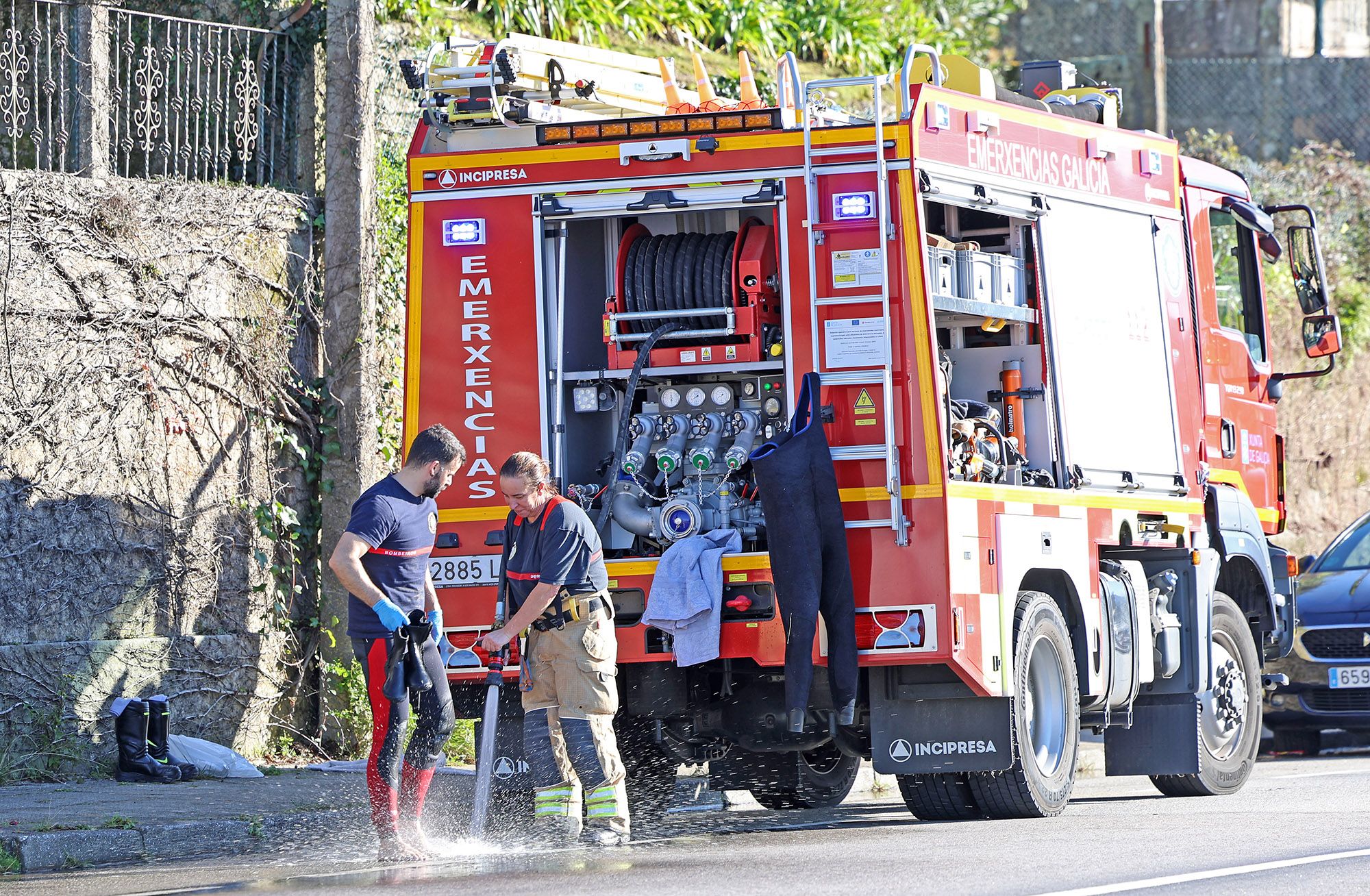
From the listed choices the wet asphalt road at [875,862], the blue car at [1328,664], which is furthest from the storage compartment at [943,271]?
the blue car at [1328,664]

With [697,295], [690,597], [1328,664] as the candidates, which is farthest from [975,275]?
[1328,664]

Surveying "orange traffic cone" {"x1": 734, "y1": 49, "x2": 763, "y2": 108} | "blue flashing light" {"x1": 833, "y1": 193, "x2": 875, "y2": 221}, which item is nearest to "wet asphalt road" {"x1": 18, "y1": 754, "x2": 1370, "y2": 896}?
"blue flashing light" {"x1": 833, "y1": 193, "x2": 875, "y2": 221}

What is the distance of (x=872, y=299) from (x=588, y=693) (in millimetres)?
2095

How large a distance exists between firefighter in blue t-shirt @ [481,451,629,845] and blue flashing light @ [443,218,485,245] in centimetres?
122

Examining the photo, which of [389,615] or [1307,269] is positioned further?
[1307,269]

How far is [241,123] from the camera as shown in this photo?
1283 cm

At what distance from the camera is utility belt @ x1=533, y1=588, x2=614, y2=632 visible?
8.84 m

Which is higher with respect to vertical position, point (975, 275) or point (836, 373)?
point (975, 275)

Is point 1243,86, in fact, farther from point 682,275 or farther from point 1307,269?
point 682,275

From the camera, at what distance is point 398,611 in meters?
8.55

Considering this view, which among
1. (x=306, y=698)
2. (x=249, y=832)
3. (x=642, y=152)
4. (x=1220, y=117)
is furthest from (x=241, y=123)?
(x=1220, y=117)

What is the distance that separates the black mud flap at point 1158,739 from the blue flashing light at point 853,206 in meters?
3.56

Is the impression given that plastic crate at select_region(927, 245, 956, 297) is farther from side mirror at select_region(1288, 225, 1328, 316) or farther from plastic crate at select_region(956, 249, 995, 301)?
side mirror at select_region(1288, 225, 1328, 316)

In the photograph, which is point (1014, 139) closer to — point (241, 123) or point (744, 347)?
point (744, 347)
